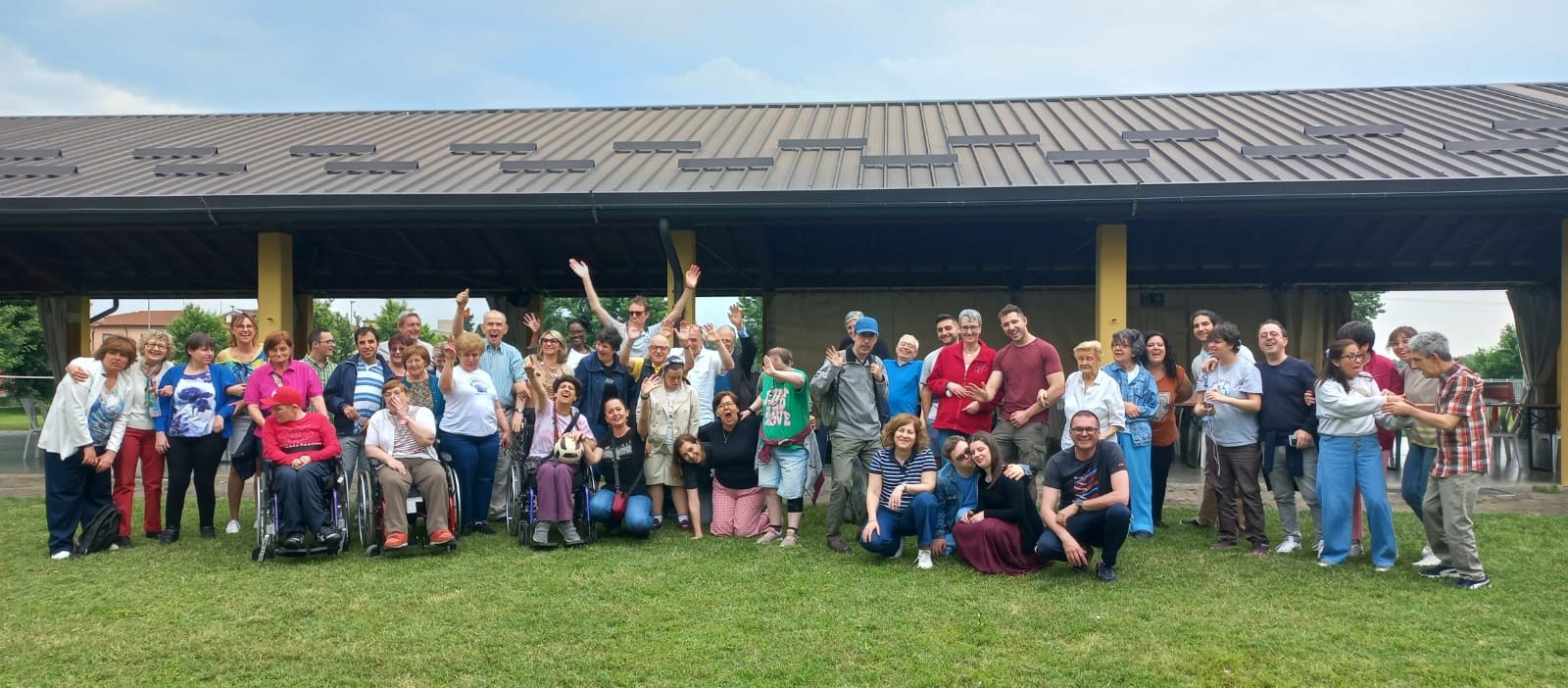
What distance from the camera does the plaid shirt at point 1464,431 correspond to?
428 cm

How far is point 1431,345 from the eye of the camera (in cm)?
441

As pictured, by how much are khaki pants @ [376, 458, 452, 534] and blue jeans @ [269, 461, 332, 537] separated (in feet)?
1.12

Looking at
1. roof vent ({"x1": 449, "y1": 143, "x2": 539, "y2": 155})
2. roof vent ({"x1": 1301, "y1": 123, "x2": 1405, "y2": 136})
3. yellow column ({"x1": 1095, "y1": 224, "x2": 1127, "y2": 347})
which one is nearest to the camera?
yellow column ({"x1": 1095, "y1": 224, "x2": 1127, "y2": 347})

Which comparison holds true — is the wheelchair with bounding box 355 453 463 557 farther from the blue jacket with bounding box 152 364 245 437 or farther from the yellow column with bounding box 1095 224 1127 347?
the yellow column with bounding box 1095 224 1127 347

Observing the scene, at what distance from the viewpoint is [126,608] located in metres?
4.18

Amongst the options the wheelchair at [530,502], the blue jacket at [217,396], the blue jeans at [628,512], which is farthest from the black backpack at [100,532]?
the blue jeans at [628,512]

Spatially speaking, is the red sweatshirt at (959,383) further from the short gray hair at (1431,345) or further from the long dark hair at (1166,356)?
the short gray hair at (1431,345)

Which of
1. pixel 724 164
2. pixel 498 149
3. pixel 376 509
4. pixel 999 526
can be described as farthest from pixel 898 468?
pixel 498 149

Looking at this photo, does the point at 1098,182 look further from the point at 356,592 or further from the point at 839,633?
the point at 356,592

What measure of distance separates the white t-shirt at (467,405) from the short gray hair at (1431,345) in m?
5.11

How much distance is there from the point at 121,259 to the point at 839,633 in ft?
38.3

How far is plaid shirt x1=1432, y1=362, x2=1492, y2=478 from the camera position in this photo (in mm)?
4281

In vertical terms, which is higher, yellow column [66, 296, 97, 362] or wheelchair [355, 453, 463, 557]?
yellow column [66, 296, 97, 362]

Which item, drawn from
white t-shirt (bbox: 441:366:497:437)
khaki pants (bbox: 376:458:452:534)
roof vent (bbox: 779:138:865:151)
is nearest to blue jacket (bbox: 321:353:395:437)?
white t-shirt (bbox: 441:366:497:437)
